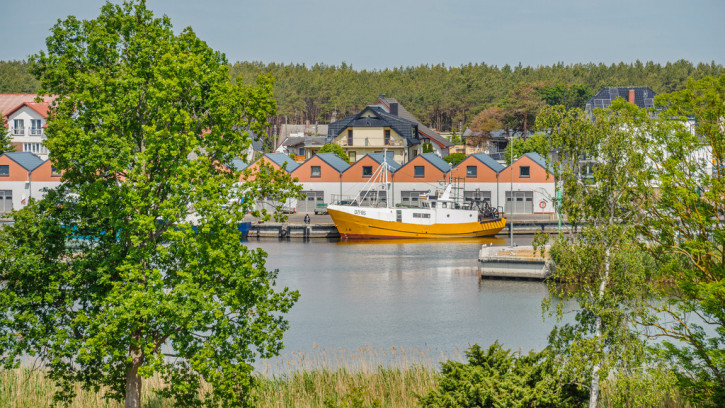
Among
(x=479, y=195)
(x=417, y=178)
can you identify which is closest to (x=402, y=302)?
(x=417, y=178)

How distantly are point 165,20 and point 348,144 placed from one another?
70575mm

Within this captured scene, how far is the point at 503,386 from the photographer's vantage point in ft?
33.4

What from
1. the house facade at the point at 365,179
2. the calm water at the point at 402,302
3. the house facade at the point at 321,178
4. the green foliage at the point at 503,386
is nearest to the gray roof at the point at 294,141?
the house facade at the point at 321,178

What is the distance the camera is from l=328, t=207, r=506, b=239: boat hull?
54.5 meters

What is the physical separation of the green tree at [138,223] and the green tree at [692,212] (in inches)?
236

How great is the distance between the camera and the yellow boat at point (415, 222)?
179 ft

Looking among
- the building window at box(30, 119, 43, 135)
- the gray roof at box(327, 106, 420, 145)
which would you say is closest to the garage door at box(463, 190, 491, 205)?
the gray roof at box(327, 106, 420, 145)

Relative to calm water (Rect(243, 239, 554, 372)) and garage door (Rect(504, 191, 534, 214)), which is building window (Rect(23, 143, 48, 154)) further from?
garage door (Rect(504, 191, 534, 214))

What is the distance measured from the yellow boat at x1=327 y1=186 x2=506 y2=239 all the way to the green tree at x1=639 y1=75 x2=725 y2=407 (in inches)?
1683

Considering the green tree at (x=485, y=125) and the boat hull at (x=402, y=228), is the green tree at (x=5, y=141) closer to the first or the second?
the boat hull at (x=402, y=228)

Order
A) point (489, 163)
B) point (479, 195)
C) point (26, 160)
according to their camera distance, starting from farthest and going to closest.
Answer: point (26, 160), point (489, 163), point (479, 195)

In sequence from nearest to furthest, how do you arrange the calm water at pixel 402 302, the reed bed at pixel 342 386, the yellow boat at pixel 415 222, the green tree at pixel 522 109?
the reed bed at pixel 342 386
the calm water at pixel 402 302
the yellow boat at pixel 415 222
the green tree at pixel 522 109

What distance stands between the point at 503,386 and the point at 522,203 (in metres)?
54.9

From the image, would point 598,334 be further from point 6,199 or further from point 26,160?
point 6,199
